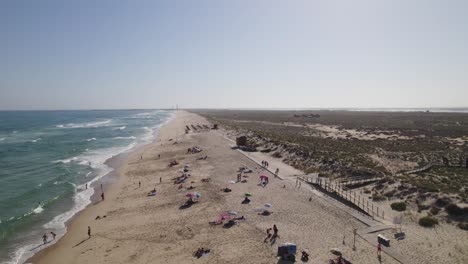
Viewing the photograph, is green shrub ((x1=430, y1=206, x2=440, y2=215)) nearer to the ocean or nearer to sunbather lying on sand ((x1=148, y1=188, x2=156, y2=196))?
sunbather lying on sand ((x1=148, y1=188, x2=156, y2=196))

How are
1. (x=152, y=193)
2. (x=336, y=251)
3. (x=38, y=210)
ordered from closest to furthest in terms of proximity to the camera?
(x=336, y=251), (x=38, y=210), (x=152, y=193)

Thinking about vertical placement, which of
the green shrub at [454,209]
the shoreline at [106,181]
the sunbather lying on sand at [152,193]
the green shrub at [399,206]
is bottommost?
the shoreline at [106,181]

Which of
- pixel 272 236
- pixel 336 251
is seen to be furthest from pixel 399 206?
pixel 272 236

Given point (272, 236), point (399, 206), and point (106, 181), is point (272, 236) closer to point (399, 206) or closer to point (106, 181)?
point (399, 206)

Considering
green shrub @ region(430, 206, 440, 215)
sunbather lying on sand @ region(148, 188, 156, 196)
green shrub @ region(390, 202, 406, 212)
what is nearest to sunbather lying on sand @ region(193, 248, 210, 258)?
sunbather lying on sand @ region(148, 188, 156, 196)

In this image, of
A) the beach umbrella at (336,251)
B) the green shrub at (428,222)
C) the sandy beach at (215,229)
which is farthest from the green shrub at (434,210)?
the beach umbrella at (336,251)

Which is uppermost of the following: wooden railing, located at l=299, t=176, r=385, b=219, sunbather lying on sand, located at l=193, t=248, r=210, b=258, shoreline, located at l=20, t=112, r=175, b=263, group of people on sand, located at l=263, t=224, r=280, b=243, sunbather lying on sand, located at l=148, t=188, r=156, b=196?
wooden railing, located at l=299, t=176, r=385, b=219

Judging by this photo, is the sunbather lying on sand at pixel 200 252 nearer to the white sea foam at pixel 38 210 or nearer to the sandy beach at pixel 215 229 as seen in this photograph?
the sandy beach at pixel 215 229

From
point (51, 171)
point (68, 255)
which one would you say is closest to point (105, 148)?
point (51, 171)
